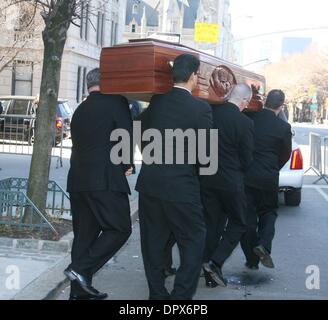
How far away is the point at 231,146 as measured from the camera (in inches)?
225

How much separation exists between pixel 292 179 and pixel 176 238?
Answer: 6267 millimetres

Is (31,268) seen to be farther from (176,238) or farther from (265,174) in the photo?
(265,174)

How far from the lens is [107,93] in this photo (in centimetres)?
522

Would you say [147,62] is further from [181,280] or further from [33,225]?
[33,225]

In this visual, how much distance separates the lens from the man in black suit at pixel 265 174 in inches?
252

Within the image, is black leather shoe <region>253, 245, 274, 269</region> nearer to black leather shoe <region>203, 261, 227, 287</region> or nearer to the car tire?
black leather shoe <region>203, 261, 227, 287</region>

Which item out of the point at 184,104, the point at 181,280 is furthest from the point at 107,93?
the point at 181,280

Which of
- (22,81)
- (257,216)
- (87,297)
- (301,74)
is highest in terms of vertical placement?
(301,74)

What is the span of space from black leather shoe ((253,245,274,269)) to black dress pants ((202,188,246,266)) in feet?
1.55

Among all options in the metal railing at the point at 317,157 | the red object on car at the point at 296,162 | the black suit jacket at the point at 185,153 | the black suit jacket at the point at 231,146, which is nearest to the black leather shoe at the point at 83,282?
the black suit jacket at the point at 185,153

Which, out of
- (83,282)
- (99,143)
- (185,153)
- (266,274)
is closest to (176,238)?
(185,153)

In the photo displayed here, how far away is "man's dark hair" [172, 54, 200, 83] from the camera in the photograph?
485 cm
